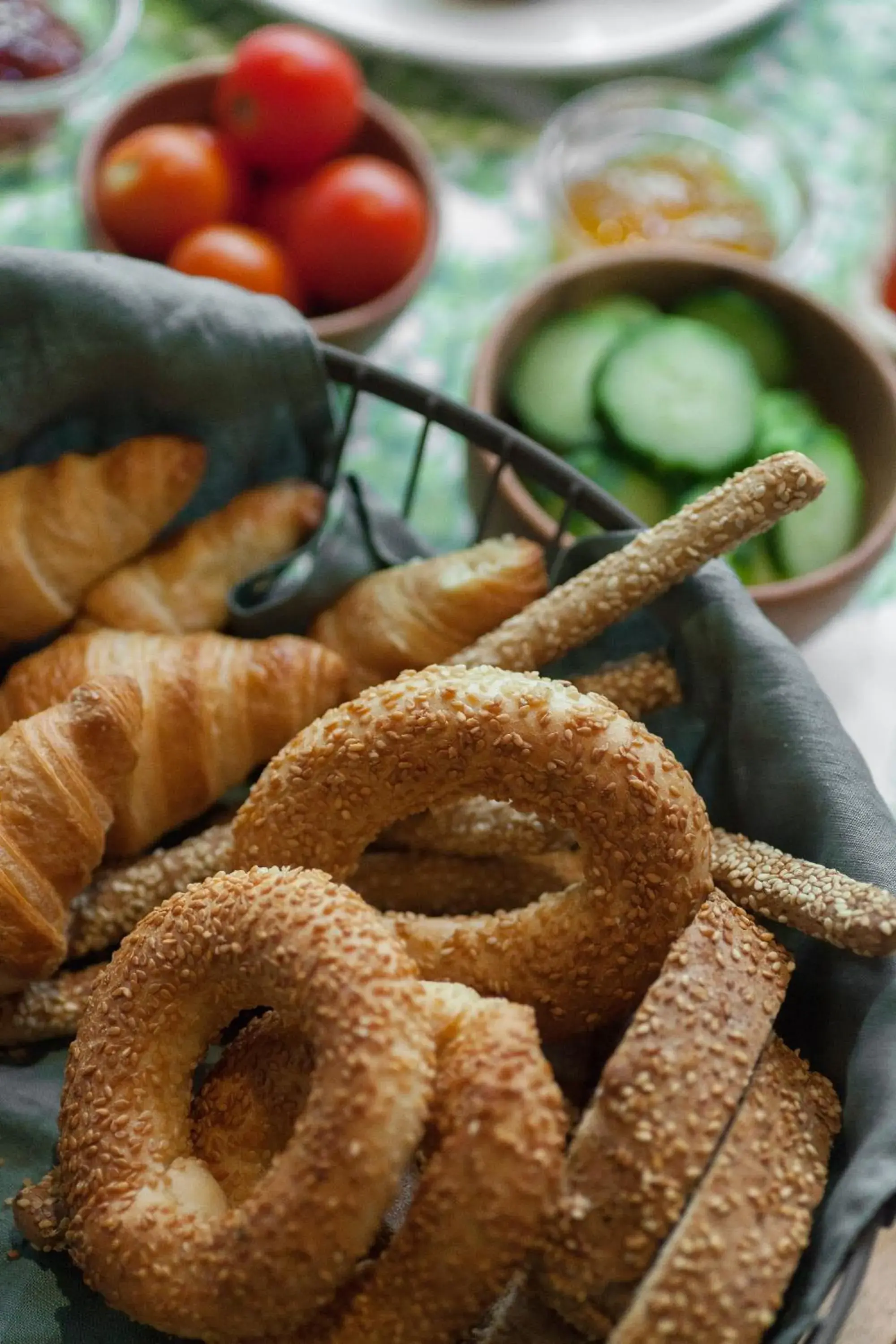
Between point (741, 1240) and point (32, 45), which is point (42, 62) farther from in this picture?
point (741, 1240)

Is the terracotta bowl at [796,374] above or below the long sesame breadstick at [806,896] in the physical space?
above

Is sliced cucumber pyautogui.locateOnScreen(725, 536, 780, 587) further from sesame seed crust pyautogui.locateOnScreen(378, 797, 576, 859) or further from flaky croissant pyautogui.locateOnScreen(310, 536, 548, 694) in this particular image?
sesame seed crust pyautogui.locateOnScreen(378, 797, 576, 859)

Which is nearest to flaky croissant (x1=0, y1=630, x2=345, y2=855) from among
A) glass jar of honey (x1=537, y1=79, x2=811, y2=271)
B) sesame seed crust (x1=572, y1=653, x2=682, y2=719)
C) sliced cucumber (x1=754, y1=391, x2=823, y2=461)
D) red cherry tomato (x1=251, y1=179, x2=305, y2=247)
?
sesame seed crust (x1=572, y1=653, x2=682, y2=719)

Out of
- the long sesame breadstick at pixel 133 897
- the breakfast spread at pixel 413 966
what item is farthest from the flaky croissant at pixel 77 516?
the long sesame breadstick at pixel 133 897

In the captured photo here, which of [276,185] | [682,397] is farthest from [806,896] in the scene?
[276,185]

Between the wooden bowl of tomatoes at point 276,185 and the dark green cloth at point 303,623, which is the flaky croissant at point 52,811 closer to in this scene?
the dark green cloth at point 303,623

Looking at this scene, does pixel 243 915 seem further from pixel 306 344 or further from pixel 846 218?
pixel 846 218
